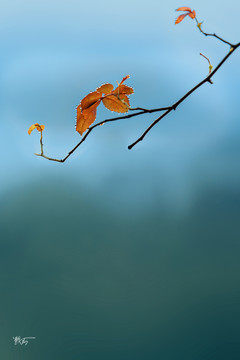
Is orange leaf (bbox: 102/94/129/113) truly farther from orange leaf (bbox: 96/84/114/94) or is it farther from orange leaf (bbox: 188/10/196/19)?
orange leaf (bbox: 188/10/196/19)

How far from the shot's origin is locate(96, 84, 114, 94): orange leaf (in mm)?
704

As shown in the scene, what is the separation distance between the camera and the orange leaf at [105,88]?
0.70 m

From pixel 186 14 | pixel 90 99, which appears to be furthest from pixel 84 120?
pixel 186 14

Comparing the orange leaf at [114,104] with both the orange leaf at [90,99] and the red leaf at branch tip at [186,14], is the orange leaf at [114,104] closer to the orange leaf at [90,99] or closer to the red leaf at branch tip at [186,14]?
the orange leaf at [90,99]

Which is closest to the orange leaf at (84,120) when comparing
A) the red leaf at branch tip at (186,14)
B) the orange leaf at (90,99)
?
the orange leaf at (90,99)

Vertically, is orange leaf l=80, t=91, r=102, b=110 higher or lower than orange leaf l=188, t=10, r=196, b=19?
lower

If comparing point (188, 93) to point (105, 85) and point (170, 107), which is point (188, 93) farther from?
point (105, 85)

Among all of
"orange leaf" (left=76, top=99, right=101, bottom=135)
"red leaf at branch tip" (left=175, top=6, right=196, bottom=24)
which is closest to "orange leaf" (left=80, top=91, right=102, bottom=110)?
"orange leaf" (left=76, top=99, right=101, bottom=135)

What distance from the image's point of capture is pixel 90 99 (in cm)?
69

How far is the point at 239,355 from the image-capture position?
121 ft

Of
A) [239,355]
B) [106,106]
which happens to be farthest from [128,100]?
[239,355]

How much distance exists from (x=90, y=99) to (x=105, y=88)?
4 cm

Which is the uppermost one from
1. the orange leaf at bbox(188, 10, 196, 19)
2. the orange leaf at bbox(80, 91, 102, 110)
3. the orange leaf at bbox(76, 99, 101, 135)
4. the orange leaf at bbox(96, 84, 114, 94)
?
the orange leaf at bbox(188, 10, 196, 19)

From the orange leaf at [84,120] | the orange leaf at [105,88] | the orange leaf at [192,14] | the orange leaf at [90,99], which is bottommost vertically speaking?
the orange leaf at [84,120]
